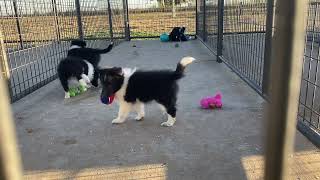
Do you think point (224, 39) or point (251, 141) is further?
point (224, 39)

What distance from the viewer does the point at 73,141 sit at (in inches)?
128

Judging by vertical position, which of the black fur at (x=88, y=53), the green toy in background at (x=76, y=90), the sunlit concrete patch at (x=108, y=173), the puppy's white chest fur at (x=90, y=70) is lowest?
the sunlit concrete patch at (x=108, y=173)

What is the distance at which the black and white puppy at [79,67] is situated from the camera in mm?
4676

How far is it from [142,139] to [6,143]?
8.84ft

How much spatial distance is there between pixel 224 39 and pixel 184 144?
13.5 feet

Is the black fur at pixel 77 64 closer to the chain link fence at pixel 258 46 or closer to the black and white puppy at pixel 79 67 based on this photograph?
the black and white puppy at pixel 79 67

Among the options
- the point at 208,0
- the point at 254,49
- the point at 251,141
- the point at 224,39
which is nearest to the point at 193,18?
the point at 208,0

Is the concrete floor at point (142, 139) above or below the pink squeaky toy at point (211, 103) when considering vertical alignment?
below

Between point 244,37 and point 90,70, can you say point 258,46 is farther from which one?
point 90,70

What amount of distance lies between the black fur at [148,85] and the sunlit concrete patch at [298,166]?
101 cm

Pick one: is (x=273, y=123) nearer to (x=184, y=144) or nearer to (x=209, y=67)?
(x=184, y=144)

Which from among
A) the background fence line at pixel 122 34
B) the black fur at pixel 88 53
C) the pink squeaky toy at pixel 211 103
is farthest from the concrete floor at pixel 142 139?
the black fur at pixel 88 53

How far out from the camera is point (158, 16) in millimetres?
12289

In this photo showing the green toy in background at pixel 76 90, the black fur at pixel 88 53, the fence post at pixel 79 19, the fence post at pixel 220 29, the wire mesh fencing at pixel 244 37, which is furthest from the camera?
the fence post at pixel 79 19
